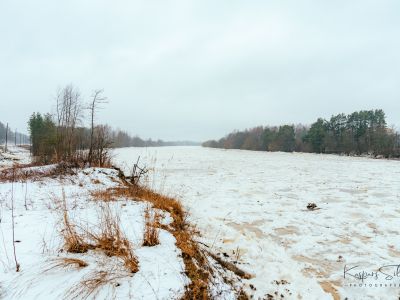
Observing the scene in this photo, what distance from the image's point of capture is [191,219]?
6719 mm

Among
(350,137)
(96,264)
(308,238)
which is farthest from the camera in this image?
(350,137)

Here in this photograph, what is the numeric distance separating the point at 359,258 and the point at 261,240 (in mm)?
1751

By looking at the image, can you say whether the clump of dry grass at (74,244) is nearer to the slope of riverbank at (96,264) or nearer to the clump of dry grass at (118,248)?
the slope of riverbank at (96,264)

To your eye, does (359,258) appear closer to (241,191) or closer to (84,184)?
(241,191)

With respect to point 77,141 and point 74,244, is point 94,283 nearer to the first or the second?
Result: point 74,244

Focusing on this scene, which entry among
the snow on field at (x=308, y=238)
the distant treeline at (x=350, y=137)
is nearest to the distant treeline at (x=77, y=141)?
the snow on field at (x=308, y=238)

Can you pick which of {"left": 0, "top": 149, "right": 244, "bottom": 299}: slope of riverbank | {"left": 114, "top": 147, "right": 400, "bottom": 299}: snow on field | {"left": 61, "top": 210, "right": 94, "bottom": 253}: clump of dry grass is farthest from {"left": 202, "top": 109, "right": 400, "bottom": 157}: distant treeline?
{"left": 61, "top": 210, "right": 94, "bottom": 253}: clump of dry grass

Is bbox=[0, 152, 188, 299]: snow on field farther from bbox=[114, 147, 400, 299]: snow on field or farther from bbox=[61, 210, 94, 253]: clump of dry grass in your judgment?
bbox=[114, 147, 400, 299]: snow on field

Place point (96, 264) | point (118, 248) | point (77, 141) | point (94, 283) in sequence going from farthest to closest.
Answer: point (77, 141) → point (118, 248) → point (96, 264) → point (94, 283)

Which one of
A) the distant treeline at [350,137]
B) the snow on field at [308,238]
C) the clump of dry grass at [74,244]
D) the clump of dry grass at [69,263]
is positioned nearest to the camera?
the clump of dry grass at [69,263]

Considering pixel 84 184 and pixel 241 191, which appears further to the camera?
pixel 241 191

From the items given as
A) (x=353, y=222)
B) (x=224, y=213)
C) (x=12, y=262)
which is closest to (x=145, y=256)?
(x=12, y=262)

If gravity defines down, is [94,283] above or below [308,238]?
above

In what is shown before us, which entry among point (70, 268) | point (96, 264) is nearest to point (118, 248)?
point (96, 264)
